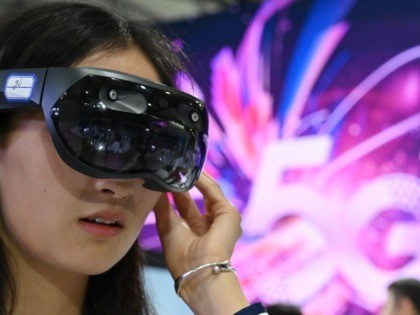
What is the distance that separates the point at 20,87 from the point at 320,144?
222cm

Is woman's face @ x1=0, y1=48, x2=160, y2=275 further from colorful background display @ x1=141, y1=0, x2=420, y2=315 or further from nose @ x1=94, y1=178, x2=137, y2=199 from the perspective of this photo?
colorful background display @ x1=141, y1=0, x2=420, y2=315

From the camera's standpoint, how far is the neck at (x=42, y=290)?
86 centimetres

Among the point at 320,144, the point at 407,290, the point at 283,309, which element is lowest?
the point at 283,309

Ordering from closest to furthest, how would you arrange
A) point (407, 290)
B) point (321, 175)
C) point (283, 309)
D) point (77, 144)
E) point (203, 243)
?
point (77, 144), point (203, 243), point (407, 290), point (283, 309), point (321, 175)

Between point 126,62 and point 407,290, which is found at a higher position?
point 126,62

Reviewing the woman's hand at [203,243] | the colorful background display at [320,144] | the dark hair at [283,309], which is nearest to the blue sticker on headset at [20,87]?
Result: the woman's hand at [203,243]

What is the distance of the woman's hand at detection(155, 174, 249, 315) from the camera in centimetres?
101

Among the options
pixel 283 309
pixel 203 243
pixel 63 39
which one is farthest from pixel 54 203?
pixel 283 309

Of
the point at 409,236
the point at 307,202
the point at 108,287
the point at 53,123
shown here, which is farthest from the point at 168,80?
the point at 307,202

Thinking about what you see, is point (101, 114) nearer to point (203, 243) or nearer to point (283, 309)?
point (203, 243)

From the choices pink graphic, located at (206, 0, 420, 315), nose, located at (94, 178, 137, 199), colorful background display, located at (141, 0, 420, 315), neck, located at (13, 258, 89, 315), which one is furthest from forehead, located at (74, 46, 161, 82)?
pink graphic, located at (206, 0, 420, 315)

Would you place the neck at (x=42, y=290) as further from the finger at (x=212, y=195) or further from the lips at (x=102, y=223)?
the finger at (x=212, y=195)

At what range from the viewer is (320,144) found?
9.34 ft

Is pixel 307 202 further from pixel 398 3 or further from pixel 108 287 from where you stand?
pixel 108 287
